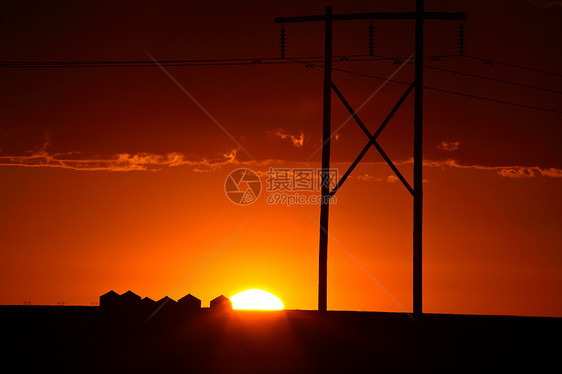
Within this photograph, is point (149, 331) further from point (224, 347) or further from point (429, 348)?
point (429, 348)

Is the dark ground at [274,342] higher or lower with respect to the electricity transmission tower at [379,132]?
lower

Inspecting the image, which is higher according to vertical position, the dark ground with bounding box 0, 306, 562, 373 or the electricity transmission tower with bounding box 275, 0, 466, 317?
the electricity transmission tower with bounding box 275, 0, 466, 317

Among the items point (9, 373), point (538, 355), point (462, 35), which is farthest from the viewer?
point (462, 35)

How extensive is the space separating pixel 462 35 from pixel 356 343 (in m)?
15.4

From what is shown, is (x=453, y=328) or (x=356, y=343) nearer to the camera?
(x=356, y=343)

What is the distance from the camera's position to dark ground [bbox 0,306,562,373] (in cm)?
2427

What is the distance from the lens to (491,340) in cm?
2748

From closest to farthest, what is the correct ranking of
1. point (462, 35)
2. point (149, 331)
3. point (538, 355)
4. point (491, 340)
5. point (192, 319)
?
point (538, 355) < point (491, 340) < point (149, 331) < point (192, 319) < point (462, 35)

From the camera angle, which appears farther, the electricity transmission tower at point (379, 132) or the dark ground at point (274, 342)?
the electricity transmission tower at point (379, 132)

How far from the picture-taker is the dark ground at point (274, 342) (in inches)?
955

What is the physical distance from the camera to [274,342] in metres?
26.8

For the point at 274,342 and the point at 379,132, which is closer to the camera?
the point at 274,342

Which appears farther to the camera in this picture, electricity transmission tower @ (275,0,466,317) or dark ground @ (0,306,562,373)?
electricity transmission tower @ (275,0,466,317)

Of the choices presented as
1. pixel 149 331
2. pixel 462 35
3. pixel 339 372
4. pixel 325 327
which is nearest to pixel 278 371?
pixel 339 372
